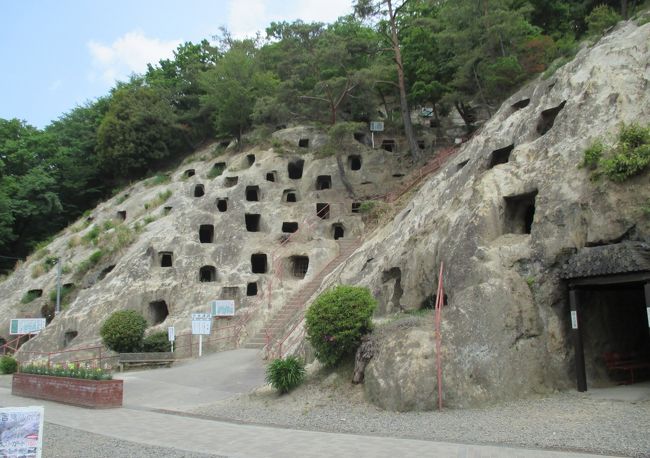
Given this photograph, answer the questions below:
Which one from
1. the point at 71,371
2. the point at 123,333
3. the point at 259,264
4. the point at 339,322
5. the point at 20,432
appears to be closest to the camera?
the point at 20,432

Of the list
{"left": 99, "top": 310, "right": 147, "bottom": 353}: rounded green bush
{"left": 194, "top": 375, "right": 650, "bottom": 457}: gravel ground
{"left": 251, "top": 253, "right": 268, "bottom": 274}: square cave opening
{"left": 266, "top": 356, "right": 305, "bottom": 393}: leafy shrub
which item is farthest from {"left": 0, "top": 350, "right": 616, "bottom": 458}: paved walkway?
{"left": 251, "top": 253, "right": 268, "bottom": 274}: square cave opening

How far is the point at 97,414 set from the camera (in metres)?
15.2

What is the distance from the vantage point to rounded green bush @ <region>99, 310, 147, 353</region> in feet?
80.2

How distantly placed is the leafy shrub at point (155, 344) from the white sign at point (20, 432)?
18538mm

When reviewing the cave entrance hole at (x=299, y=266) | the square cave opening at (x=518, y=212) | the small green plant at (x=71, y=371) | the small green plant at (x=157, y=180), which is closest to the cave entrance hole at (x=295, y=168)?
the cave entrance hole at (x=299, y=266)

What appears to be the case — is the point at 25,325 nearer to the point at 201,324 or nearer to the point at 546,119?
the point at 201,324

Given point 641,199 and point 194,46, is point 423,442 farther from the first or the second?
point 194,46

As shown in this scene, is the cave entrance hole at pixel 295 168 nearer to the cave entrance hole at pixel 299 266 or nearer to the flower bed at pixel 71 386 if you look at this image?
the cave entrance hole at pixel 299 266

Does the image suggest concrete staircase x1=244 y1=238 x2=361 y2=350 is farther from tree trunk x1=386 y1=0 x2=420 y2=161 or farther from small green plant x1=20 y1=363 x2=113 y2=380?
tree trunk x1=386 y1=0 x2=420 y2=161

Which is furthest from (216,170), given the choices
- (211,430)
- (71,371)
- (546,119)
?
(211,430)

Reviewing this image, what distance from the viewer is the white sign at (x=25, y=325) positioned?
27.2 metres

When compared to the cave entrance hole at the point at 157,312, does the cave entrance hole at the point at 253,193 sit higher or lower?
higher

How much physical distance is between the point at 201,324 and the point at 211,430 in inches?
492

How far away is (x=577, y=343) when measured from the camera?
44.3ft
